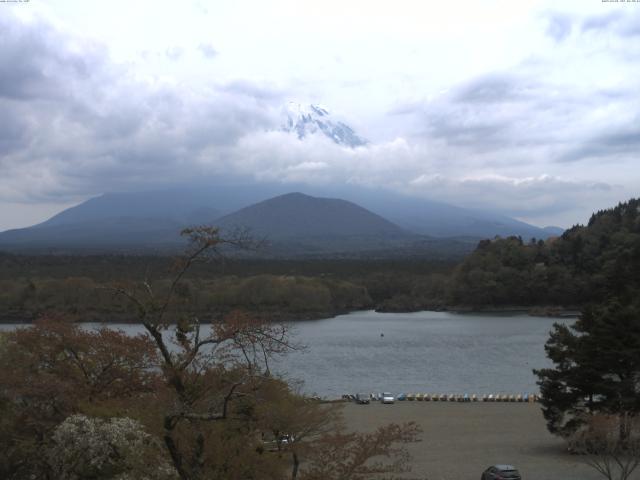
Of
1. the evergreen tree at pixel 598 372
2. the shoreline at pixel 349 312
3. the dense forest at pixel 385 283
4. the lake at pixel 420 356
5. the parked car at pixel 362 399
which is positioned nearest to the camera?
the evergreen tree at pixel 598 372

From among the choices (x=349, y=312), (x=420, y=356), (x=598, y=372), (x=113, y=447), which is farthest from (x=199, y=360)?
(x=349, y=312)

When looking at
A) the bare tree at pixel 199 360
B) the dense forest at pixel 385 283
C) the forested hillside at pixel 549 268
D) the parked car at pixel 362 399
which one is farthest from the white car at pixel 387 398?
the forested hillside at pixel 549 268

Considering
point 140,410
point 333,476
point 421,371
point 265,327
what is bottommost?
point 421,371

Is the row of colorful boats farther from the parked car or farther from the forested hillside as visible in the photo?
the forested hillside

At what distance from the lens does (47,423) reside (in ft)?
29.3

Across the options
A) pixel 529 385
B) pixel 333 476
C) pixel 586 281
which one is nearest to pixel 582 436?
pixel 333 476

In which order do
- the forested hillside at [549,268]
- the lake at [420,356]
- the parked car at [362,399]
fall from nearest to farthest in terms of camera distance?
the parked car at [362,399] < the lake at [420,356] < the forested hillside at [549,268]

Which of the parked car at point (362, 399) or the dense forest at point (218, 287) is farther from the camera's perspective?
the dense forest at point (218, 287)

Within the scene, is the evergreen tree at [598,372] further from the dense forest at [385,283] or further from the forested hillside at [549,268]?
the forested hillside at [549,268]

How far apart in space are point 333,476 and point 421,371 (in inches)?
945

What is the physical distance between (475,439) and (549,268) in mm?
48651

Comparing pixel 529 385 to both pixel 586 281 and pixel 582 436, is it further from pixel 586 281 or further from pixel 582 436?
pixel 586 281

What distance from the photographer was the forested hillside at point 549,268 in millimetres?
61500

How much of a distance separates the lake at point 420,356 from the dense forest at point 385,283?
5196 mm
